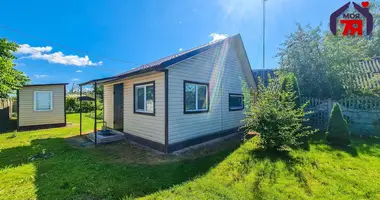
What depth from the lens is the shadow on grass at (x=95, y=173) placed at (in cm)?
336

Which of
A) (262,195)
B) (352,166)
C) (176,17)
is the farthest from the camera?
(176,17)

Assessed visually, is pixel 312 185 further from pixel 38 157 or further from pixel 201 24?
pixel 201 24

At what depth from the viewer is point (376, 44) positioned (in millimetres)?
16109

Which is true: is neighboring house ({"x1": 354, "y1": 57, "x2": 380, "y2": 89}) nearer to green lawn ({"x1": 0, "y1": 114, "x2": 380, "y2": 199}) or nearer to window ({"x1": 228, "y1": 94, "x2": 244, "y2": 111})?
green lawn ({"x1": 0, "y1": 114, "x2": 380, "y2": 199})

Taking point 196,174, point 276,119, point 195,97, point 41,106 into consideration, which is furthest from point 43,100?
point 276,119

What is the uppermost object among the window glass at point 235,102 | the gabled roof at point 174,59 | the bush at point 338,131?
the gabled roof at point 174,59

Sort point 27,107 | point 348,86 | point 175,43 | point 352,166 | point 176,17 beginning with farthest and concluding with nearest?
point 175,43 < point 176,17 < point 27,107 < point 348,86 < point 352,166

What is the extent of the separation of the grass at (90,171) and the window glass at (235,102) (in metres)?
3.29

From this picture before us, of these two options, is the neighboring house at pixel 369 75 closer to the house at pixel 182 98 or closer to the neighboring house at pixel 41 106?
the house at pixel 182 98

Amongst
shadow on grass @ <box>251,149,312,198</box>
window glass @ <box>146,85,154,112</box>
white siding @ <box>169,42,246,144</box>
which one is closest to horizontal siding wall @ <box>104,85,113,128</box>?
window glass @ <box>146,85,154,112</box>

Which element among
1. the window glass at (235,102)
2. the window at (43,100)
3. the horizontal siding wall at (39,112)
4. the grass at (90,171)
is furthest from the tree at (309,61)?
the window at (43,100)

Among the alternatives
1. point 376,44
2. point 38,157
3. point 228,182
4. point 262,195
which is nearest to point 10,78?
point 38,157

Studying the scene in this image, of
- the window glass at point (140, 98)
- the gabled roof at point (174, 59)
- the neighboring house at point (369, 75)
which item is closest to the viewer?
the gabled roof at point (174, 59)

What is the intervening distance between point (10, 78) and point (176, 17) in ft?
29.8
